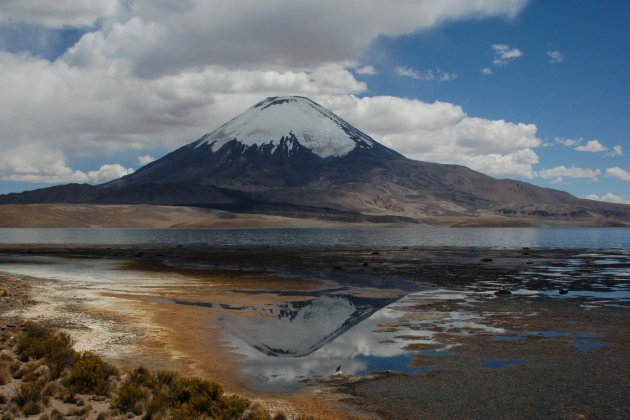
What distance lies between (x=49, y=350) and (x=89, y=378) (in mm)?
3469

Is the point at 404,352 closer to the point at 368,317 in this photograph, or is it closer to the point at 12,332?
the point at 368,317

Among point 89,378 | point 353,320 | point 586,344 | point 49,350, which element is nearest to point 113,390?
point 89,378

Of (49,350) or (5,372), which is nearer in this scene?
(5,372)

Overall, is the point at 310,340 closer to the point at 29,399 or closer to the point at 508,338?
the point at 508,338

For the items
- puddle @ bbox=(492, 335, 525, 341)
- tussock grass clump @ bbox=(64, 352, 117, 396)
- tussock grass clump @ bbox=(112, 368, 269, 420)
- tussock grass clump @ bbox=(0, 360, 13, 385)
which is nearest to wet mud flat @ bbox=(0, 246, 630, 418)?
puddle @ bbox=(492, 335, 525, 341)

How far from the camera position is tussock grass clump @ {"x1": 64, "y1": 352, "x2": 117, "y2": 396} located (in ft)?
47.2

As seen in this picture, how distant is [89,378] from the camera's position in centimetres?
1463

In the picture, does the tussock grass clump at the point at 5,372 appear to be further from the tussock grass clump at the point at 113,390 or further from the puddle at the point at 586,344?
the puddle at the point at 586,344

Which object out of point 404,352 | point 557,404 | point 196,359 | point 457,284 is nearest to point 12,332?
point 196,359

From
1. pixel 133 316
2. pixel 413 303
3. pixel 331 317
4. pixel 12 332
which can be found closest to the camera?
pixel 12 332

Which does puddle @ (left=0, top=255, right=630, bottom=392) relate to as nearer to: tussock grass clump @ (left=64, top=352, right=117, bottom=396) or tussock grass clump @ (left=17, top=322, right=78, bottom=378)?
tussock grass clump @ (left=64, top=352, right=117, bottom=396)

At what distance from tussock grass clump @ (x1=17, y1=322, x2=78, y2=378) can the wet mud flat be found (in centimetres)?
410

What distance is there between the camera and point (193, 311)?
Answer: 30766 millimetres

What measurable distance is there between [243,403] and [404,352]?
8.86 m
